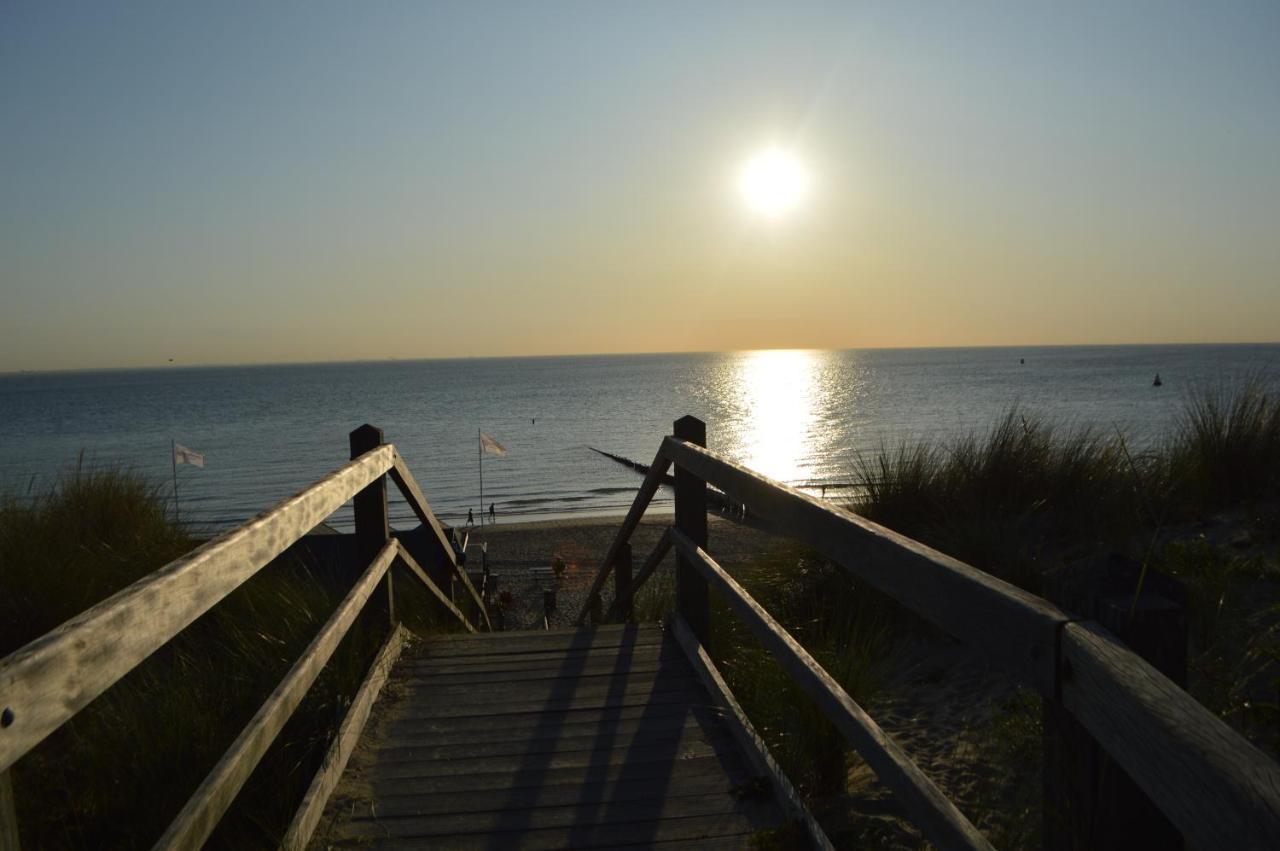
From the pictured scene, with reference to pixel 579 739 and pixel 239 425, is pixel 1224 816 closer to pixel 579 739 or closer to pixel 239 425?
pixel 579 739

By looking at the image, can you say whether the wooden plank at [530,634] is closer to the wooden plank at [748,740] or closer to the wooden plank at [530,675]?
the wooden plank at [748,740]

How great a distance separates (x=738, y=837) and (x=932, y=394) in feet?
340

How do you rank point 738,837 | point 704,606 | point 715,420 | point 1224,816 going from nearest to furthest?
point 1224,816, point 738,837, point 704,606, point 715,420

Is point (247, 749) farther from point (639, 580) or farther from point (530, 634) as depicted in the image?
point (639, 580)

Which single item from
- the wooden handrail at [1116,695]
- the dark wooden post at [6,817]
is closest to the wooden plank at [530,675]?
the wooden handrail at [1116,695]

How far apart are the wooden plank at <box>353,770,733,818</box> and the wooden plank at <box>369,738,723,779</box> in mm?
146

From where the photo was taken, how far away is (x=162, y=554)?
6777mm

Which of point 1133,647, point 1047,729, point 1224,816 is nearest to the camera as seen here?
point 1224,816

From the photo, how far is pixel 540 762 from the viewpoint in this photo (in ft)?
11.7

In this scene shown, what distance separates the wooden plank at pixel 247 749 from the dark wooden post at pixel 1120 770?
174cm

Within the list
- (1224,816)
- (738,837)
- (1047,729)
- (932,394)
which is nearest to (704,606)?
(738,837)

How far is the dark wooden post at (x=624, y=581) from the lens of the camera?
23.9 feet

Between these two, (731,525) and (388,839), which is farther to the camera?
(731,525)

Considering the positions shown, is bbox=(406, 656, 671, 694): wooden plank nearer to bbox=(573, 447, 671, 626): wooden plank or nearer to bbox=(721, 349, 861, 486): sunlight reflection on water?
bbox=(573, 447, 671, 626): wooden plank
